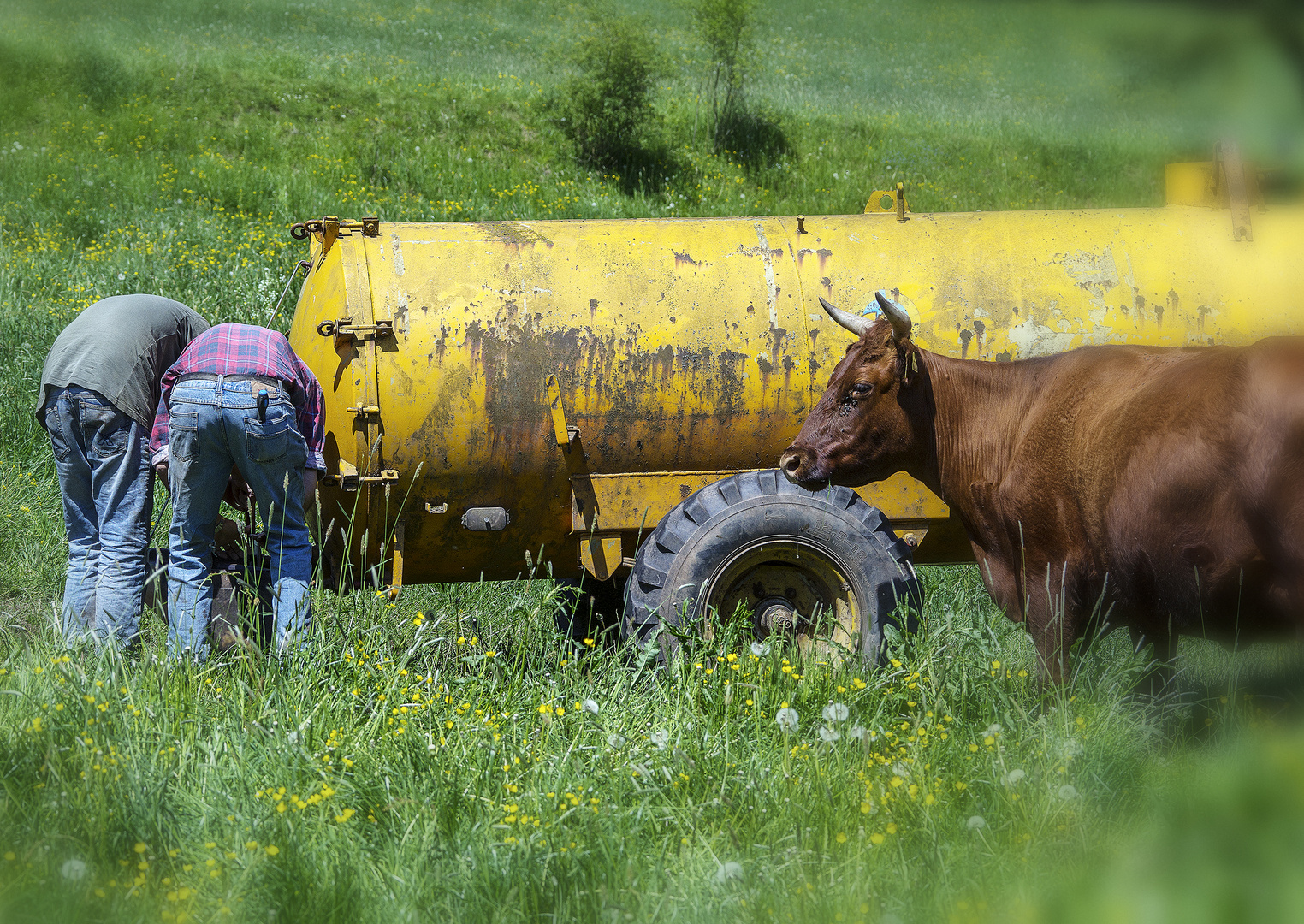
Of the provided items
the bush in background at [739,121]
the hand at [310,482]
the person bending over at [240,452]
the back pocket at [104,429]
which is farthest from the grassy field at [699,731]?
the bush in background at [739,121]

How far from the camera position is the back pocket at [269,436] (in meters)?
4.17

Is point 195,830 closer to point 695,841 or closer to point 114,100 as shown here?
point 695,841

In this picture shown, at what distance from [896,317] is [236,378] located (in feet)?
8.41

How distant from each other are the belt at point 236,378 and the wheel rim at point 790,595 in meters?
1.87

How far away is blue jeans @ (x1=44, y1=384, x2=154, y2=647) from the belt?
21.5 inches

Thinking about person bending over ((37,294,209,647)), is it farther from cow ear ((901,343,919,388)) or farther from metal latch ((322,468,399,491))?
cow ear ((901,343,919,388))

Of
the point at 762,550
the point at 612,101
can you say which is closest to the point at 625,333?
the point at 762,550

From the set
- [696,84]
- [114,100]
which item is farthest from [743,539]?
[696,84]

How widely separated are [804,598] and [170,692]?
8.12 feet

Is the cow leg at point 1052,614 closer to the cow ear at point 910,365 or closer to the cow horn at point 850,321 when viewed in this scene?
the cow ear at point 910,365

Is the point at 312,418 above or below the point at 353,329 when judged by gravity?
below

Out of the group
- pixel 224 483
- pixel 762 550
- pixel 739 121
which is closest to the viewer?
pixel 224 483

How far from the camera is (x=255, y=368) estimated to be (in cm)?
421

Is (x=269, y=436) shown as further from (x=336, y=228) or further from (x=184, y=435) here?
(x=336, y=228)
